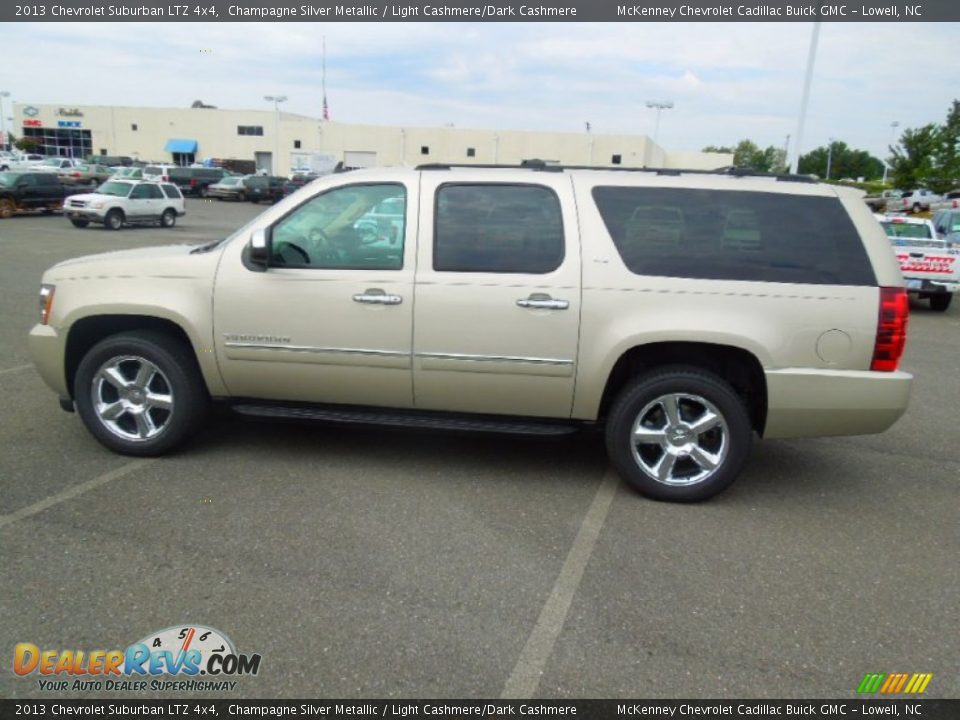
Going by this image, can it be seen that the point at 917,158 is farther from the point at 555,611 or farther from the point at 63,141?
the point at 63,141

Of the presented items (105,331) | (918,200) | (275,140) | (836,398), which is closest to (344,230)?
(105,331)

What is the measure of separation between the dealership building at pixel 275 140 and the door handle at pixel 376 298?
66330 mm

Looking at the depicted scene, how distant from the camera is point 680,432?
13.8 feet

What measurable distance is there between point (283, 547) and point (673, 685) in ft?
6.38

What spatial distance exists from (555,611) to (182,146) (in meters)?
82.6

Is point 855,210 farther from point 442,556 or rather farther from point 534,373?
point 442,556

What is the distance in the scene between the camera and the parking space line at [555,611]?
2.63 meters

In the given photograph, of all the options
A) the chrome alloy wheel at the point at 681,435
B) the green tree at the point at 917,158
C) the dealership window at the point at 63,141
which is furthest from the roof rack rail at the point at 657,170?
the dealership window at the point at 63,141

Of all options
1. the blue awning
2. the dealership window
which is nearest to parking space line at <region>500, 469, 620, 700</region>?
the blue awning

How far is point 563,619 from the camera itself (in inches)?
119

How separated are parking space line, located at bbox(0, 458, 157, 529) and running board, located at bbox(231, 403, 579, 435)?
70 cm

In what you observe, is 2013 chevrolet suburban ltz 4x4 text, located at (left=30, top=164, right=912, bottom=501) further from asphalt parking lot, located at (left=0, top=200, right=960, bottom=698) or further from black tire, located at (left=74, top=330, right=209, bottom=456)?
asphalt parking lot, located at (left=0, top=200, right=960, bottom=698)

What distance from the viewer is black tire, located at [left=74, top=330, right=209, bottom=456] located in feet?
14.8
